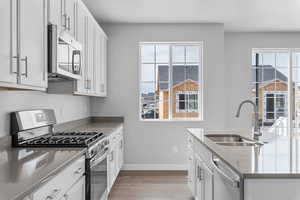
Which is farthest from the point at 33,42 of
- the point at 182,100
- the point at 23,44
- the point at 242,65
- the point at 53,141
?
the point at 242,65

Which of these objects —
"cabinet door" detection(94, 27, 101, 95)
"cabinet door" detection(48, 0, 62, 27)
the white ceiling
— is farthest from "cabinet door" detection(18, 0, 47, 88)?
the white ceiling

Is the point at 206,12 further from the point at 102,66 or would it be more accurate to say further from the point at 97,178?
the point at 97,178

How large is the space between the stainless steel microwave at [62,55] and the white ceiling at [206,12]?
1.62 m

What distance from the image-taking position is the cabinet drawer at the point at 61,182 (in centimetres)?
143

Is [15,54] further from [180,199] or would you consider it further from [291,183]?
[180,199]

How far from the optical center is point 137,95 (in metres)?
5.43

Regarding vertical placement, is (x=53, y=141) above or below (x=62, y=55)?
below

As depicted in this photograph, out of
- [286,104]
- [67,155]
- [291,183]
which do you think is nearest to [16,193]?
[67,155]

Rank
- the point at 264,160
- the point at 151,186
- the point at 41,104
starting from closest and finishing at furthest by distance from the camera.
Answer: the point at 264,160
the point at 41,104
the point at 151,186

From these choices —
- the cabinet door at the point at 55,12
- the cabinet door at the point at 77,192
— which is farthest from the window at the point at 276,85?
the cabinet door at the point at 77,192

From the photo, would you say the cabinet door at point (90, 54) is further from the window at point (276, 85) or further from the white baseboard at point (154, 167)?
the window at point (276, 85)

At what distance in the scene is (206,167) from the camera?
257 cm

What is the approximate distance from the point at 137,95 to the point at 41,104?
246 cm

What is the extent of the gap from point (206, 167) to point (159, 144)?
291 centimetres
